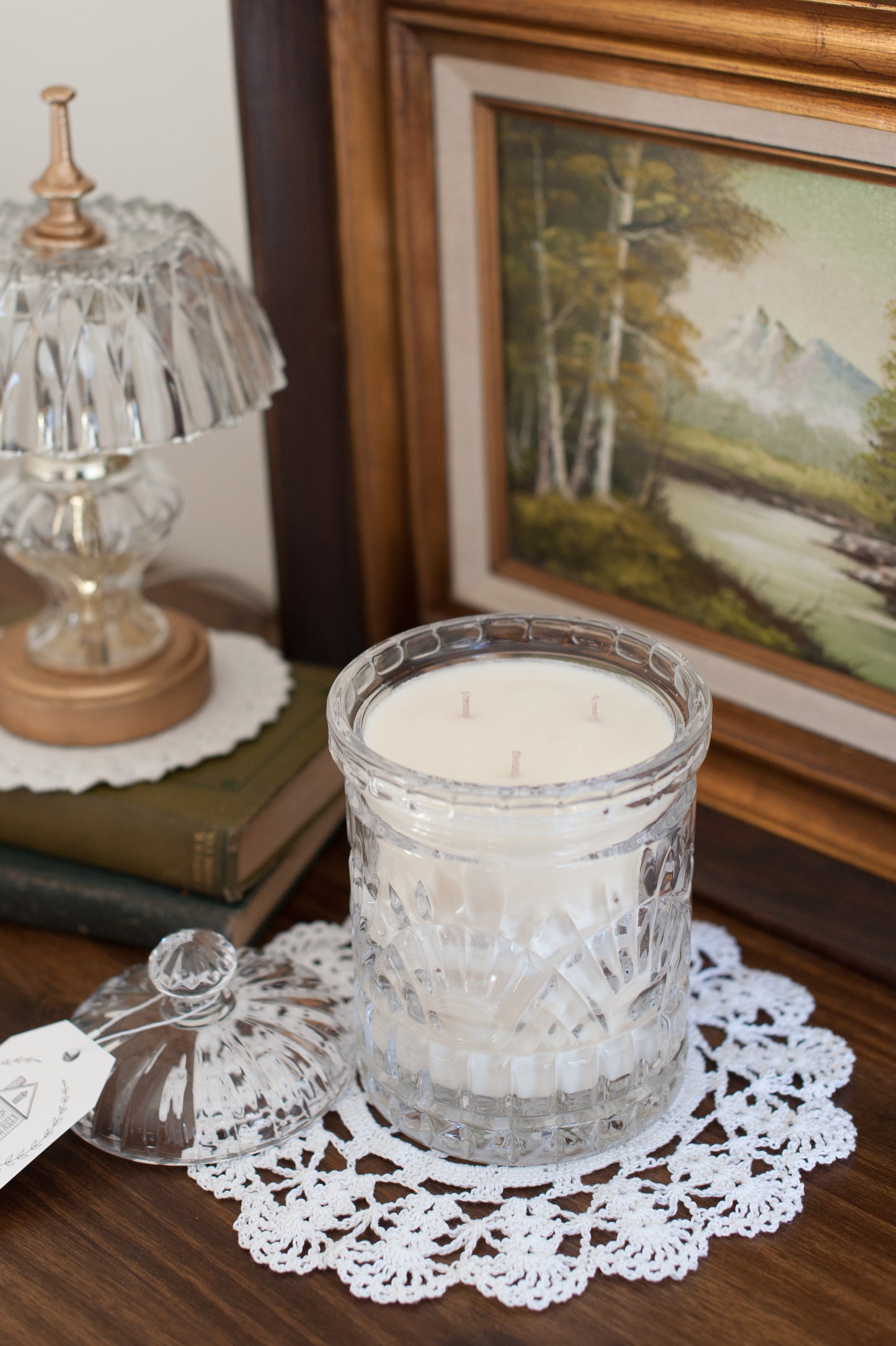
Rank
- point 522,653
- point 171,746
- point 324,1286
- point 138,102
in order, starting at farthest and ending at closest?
point 138,102 < point 171,746 < point 522,653 < point 324,1286

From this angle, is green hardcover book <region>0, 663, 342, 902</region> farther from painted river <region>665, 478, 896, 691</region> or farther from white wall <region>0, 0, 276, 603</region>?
white wall <region>0, 0, 276, 603</region>

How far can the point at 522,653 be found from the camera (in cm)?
62

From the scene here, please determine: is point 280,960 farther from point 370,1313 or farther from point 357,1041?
point 370,1313

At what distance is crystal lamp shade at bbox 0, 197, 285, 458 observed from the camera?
2.07 feet

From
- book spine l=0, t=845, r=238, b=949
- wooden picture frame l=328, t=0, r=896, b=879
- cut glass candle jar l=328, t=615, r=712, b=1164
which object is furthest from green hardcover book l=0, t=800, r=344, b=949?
wooden picture frame l=328, t=0, r=896, b=879

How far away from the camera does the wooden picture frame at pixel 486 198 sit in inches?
22.4

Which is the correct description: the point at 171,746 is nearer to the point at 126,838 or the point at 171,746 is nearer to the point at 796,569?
the point at 126,838

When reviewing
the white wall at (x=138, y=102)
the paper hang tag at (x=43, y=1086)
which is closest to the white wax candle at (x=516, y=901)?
the paper hang tag at (x=43, y=1086)

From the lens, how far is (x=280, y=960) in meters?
0.65

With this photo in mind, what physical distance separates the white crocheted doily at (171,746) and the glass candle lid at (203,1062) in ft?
0.42

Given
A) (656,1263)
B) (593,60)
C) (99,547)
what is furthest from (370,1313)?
(593,60)

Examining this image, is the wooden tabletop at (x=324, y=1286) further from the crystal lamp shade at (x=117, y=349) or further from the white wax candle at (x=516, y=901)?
the crystal lamp shade at (x=117, y=349)

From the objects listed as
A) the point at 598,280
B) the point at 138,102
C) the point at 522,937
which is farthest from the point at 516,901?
the point at 138,102

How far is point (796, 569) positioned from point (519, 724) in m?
0.19
